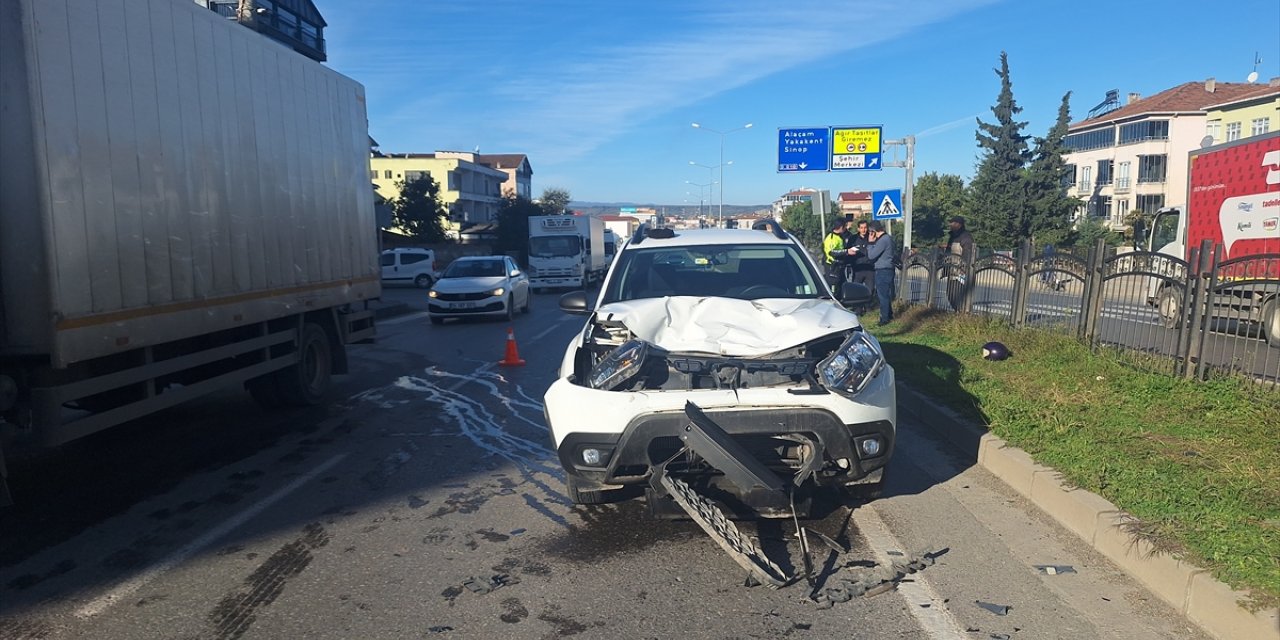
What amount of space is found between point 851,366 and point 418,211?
50.3 metres

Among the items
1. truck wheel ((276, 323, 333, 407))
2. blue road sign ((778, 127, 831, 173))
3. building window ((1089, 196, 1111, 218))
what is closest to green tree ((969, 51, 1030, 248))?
building window ((1089, 196, 1111, 218))

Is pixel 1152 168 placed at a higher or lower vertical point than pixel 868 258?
higher

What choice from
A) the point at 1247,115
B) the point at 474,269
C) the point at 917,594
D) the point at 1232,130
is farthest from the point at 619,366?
the point at 1232,130

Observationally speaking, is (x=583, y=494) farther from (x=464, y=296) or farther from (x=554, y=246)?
(x=554, y=246)

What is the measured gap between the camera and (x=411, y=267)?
1491 inches

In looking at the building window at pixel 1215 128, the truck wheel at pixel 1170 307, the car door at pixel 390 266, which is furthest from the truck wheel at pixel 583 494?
the building window at pixel 1215 128

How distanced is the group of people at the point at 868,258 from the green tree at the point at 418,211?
39.9 m

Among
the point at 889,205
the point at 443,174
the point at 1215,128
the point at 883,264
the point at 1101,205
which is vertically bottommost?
the point at 883,264

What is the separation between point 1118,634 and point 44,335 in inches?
230

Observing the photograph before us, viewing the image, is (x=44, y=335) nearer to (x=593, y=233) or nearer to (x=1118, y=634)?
(x=1118, y=634)

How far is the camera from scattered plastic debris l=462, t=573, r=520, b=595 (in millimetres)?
4180

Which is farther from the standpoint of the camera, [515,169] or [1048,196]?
[515,169]

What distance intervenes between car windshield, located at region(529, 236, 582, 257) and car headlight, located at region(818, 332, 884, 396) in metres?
27.9

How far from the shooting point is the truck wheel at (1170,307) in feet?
27.4
